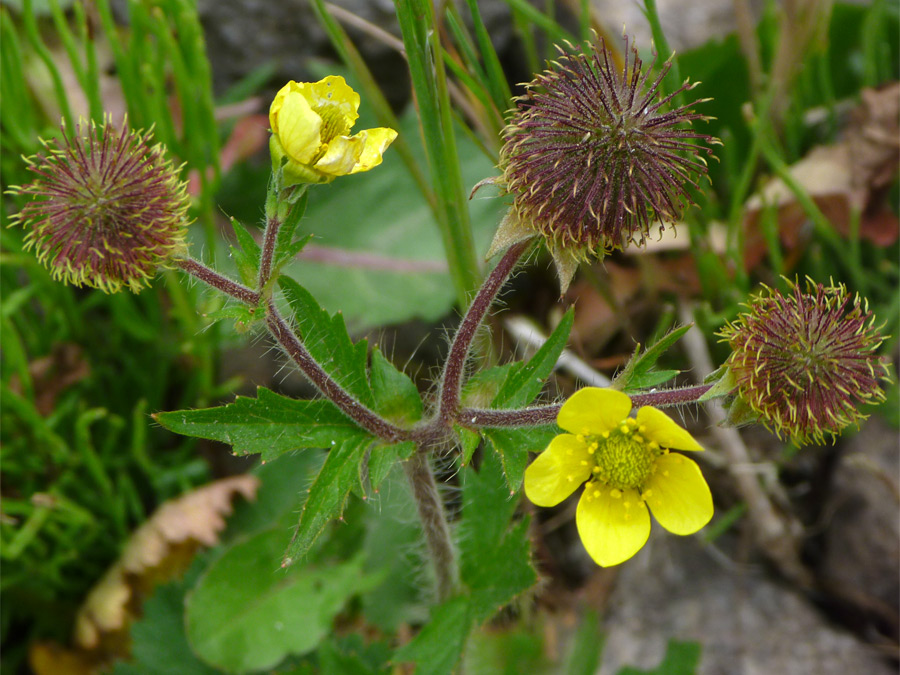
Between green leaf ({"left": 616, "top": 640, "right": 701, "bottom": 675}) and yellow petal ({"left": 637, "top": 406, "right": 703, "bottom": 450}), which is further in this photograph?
green leaf ({"left": 616, "top": 640, "right": 701, "bottom": 675})

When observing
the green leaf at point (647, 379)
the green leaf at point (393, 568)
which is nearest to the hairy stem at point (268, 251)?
the green leaf at point (647, 379)

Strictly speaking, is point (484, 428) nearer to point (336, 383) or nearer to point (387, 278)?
point (336, 383)

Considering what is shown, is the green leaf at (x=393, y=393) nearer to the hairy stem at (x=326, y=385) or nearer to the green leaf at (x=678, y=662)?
Answer: the hairy stem at (x=326, y=385)

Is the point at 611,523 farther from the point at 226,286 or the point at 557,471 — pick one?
the point at 226,286

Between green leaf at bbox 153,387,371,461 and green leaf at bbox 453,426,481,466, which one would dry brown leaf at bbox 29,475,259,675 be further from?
green leaf at bbox 453,426,481,466

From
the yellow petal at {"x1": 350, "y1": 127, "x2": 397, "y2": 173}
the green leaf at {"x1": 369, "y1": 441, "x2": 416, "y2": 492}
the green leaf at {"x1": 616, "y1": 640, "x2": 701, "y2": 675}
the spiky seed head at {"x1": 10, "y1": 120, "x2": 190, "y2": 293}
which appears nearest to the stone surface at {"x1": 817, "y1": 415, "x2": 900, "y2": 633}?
the green leaf at {"x1": 616, "y1": 640, "x2": 701, "y2": 675}

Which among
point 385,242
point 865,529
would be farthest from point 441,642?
point 385,242

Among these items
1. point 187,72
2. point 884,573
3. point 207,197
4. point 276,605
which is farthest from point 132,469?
point 884,573
